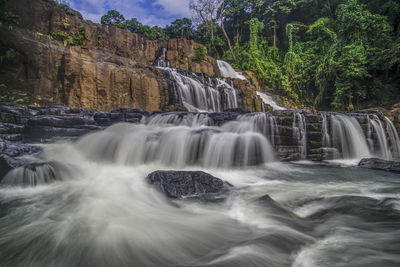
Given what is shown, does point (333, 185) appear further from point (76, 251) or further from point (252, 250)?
point (76, 251)

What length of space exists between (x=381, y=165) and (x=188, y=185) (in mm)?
5909

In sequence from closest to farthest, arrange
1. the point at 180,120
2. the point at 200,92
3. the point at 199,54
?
the point at 180,120 → the point at 200,92 → the point at 199,54

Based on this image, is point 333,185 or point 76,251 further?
point 333,185

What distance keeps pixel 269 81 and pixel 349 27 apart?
7891mm

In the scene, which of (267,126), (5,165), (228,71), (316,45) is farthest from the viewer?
(228,71)

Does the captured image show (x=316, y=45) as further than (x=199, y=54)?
No

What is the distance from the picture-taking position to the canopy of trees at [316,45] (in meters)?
13.2

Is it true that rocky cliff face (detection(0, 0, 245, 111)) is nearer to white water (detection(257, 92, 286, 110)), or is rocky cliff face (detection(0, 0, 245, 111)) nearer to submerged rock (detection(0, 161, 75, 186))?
submerged rock (detection(0, 161, 75, 186))

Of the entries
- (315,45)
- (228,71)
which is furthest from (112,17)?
(315,45)

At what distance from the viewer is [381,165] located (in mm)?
5840

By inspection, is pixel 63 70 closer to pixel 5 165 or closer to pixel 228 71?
pixel 5 165

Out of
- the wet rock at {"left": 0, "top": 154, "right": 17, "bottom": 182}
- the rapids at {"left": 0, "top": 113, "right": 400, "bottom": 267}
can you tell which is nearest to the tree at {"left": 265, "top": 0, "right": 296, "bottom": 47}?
the rapids at {"left": 0, "top": 113, "right": 400, "bottom": 267}

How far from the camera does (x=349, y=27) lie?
14.5m

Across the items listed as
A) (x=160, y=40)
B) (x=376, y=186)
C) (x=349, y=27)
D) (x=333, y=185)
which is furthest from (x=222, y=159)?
(x=160, y=40)
